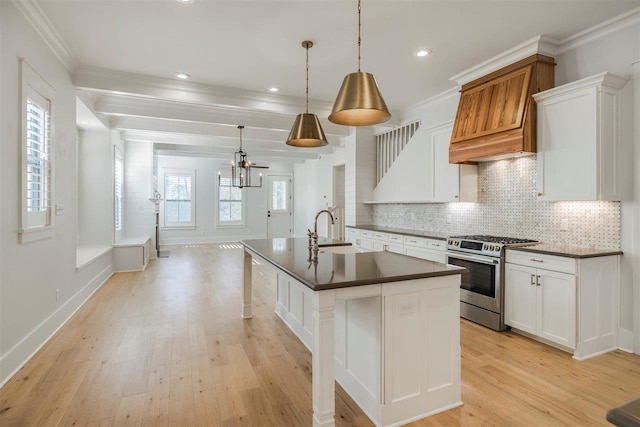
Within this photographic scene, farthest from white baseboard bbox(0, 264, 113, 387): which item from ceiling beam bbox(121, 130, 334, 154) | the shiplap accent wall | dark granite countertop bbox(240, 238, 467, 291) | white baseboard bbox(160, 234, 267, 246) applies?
white baseboard bbox(160, 234, 267, 246)

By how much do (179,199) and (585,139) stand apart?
399 inches

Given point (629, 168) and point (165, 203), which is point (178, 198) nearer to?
point (165, 203)

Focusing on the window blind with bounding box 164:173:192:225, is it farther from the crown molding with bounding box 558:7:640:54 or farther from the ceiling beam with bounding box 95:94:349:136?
the crown molding with bounding box 558:7:640:54

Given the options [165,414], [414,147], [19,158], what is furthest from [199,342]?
[414,147]

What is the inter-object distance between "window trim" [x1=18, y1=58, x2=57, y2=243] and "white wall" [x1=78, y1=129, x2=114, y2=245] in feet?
8.69

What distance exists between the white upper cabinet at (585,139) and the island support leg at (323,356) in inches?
104

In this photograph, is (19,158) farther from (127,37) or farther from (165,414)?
(165,414)

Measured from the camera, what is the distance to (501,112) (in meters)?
3.54

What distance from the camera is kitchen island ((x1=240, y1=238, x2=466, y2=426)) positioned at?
1.77m

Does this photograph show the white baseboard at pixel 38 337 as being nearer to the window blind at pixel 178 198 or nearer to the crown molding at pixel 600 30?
the crown molding at pixel 600 30

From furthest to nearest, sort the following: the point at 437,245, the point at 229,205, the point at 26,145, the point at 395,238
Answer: the point at 229,205, the point at 395,238, the point at 437,245, the point at 26,145

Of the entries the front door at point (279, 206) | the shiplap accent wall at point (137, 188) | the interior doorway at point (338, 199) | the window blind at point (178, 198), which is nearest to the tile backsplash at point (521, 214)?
the interior doorway at point (338, 199)

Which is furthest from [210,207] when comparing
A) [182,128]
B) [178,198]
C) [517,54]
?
[517,54]

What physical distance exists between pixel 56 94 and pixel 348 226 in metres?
4.77
